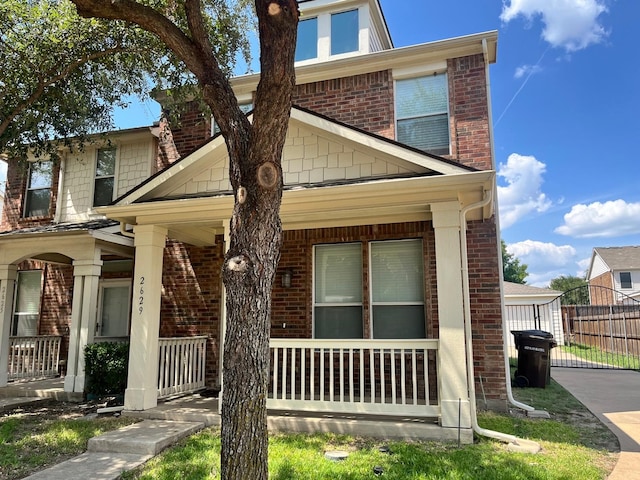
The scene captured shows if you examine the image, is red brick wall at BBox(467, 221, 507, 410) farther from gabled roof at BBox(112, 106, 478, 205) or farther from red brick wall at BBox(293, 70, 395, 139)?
red brick wall at BBox(293, 70, 395, 139)

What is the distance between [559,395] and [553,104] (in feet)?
62.3

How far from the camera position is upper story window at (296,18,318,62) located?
1045 centimetres

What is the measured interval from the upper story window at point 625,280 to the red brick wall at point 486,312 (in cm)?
3408

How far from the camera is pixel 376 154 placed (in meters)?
6.27

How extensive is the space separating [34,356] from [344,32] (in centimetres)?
1040

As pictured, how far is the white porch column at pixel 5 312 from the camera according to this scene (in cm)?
898

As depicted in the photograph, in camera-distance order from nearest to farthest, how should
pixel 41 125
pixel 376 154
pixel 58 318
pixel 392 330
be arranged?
pixel 376 154, pixel 392 330, pixel 41 125, pixel 58 318

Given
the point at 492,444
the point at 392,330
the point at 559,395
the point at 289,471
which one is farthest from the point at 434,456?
the point at 559,395

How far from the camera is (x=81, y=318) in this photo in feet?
28.1

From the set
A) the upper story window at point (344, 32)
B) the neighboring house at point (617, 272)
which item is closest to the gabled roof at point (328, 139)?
the upper story window at point (344, 32)

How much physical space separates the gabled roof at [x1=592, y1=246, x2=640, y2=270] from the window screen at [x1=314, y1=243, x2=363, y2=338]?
1372 inches

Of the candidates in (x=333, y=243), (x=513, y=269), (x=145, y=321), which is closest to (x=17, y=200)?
(x=145, y=321)

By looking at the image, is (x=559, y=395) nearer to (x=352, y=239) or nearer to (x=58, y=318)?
(x=352, y=239)

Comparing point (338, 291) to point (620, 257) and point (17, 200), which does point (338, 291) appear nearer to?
point (17, 200)
